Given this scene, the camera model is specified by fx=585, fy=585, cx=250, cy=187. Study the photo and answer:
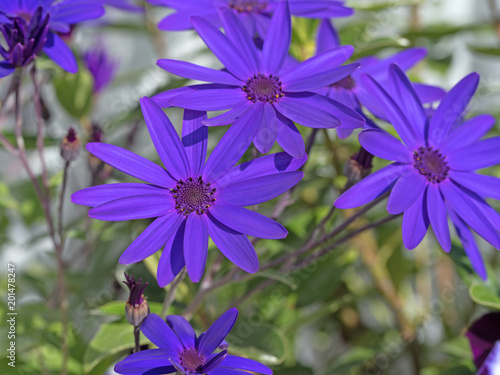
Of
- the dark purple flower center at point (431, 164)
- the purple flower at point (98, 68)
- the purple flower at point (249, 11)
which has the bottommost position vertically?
the dark purple flower center at point (431, 164)

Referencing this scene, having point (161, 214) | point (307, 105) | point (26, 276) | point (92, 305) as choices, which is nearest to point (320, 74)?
point (307, 105)

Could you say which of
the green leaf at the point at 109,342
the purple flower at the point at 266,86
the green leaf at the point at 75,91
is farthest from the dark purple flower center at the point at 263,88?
the green leaf at the point at 75,91

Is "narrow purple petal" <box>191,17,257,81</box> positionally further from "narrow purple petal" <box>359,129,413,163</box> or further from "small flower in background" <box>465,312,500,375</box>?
"small flower in background" <box>465,312,500,375</box>

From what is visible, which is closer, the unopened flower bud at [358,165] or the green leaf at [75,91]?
the unopened flower bud at [358,165]

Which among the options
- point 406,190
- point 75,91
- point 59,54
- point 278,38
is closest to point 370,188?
point 406,190

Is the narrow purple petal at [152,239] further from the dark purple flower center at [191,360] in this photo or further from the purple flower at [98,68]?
the purple flower at [98,68]

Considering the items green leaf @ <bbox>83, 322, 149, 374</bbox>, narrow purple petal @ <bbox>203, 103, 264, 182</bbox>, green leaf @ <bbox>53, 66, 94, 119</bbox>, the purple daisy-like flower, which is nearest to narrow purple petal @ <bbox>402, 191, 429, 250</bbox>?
the purple daisy-like flower

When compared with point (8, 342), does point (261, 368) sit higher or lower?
lower

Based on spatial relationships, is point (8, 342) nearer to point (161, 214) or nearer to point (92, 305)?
point (92, 305)
